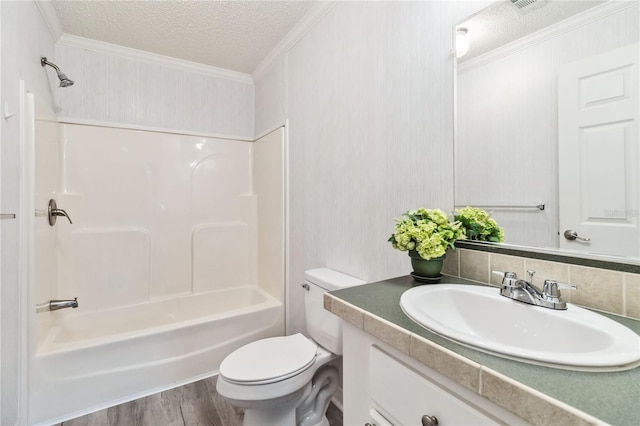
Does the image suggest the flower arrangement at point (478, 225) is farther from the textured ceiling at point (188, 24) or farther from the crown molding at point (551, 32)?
the textured ceiling at point (188, 24)

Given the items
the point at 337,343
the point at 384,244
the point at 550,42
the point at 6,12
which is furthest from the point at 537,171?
the point at 6,12

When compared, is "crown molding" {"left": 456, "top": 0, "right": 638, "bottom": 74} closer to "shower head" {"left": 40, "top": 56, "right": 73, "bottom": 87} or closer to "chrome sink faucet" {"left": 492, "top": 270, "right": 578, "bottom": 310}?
"chrome sink faucet" {"left": 492, "top": 270, "right": 578, "bottom": 310}

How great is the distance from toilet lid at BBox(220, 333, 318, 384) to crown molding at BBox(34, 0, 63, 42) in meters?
2.36

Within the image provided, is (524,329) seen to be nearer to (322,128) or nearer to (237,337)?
(322,128)

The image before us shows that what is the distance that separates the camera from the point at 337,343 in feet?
4.92

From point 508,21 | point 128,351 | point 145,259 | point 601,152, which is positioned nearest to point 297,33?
point 508,21

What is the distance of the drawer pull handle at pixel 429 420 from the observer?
61cm

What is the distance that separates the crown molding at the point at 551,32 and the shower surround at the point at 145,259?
1.59 metres

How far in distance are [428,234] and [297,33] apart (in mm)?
1846

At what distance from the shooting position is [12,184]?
1448 millimetres

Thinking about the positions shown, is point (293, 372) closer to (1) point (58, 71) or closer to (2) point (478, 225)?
(2) point (478, 225)

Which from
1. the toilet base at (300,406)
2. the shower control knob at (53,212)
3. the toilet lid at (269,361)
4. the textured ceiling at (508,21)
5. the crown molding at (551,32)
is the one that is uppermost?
the textured ceiling at (508,21)

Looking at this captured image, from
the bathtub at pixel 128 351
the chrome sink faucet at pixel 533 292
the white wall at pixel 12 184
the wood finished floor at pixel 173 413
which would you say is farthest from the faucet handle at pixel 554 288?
the white wall at pixel 12 184

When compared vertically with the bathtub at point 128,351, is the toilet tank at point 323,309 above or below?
above
